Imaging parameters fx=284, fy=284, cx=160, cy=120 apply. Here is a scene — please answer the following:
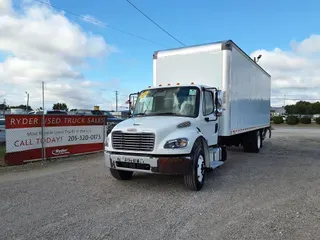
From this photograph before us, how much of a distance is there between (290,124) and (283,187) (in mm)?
46853

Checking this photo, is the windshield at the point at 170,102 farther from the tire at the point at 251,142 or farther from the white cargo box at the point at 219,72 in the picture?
the tire at the point at 251,142

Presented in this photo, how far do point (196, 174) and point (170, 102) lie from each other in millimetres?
1943

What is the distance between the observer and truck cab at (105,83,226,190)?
5.78 meters

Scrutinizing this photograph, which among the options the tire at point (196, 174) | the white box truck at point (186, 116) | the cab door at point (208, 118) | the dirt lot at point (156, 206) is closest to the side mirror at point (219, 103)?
the white box truck at point (186, 116)

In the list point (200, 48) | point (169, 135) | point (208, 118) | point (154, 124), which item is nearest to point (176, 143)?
point (169, 135)

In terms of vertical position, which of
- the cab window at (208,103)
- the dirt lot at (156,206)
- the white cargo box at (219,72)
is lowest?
the dirt lot at (156,206)

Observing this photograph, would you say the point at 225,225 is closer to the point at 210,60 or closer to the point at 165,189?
the point at 165,189

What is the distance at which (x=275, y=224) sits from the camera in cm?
446

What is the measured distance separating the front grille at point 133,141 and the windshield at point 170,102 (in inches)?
45.3

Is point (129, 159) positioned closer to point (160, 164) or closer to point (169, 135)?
point (160, 164)

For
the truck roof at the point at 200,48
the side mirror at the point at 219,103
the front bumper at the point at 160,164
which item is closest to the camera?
the front bumper at the point at 160,164

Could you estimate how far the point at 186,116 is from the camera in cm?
666

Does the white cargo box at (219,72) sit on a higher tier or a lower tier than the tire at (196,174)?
higher

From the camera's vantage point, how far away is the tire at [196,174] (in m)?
6.02
